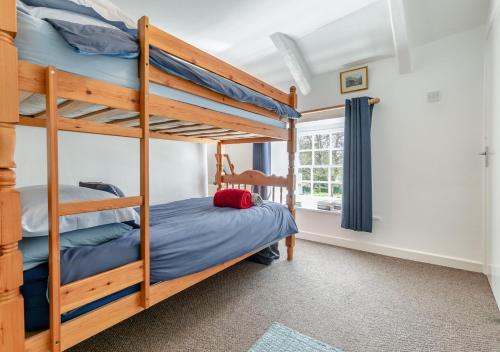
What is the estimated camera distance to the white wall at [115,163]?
2021 mm

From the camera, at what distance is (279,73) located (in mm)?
3584

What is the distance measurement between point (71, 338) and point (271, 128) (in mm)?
2017

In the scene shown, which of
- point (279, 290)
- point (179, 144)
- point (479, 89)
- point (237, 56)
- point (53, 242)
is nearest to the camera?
point (53, 242)

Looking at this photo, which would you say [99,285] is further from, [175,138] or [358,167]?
[358,167]

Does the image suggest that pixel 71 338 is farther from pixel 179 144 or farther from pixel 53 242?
pixel 179 144

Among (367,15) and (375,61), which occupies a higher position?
(367,15)

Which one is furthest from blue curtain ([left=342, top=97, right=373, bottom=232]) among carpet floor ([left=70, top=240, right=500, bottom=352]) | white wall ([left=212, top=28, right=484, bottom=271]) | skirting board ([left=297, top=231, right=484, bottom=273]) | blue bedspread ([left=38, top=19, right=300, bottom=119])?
blue bedspread ([left=38, top=19, right=300, bottom=119])

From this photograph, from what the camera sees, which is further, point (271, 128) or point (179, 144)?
point (179, 144)

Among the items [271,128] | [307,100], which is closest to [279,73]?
[307,100]

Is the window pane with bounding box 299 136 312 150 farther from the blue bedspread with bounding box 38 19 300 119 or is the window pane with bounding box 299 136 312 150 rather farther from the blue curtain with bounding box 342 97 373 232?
the blue bedspread with bounding box 38 19 300 119

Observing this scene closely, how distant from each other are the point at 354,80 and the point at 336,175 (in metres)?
1.27

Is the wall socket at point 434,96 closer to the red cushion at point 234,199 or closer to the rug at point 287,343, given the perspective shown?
the red cushion at point 234,199

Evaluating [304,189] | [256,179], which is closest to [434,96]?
[304,189]

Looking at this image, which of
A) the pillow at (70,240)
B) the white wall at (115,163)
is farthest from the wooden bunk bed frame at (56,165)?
the white wall at (115,163)
